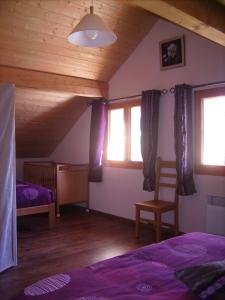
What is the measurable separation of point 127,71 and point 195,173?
6.61ft

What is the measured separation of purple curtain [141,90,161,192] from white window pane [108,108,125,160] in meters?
0.76

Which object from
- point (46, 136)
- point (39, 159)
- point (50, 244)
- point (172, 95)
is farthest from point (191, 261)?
point (39, 159)

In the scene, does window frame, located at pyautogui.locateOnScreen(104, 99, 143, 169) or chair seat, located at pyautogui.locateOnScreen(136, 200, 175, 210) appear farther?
window frame, located at pyautogui.locateOnScreen(104, 99, 143, 169)

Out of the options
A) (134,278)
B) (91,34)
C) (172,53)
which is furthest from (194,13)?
(172,53)

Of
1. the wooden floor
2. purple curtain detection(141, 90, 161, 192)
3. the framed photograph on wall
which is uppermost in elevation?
the framed photograph on wall

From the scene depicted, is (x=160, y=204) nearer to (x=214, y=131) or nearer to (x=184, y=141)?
(x=184, y=141)

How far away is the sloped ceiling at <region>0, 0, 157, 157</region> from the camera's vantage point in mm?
3670

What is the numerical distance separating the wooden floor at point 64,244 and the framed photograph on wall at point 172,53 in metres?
2.39

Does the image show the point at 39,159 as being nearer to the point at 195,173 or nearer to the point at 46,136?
the point at 46,136

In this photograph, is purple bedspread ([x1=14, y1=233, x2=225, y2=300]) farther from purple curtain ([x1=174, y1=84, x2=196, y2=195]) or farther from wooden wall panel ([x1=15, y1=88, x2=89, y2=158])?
wooden wall panel ([x1=15, y1=88, x2=89, y2=158])

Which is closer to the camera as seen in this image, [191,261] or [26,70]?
[191,261]

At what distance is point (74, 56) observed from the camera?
4438 mm

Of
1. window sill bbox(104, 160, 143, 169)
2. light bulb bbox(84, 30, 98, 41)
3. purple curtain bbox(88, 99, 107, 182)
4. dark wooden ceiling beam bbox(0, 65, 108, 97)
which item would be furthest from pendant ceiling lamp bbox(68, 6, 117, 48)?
purple curtain bbox(88, 99, 107, 182)

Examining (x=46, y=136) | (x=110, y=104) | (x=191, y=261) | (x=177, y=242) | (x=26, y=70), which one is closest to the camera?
(x=191, y=261)
